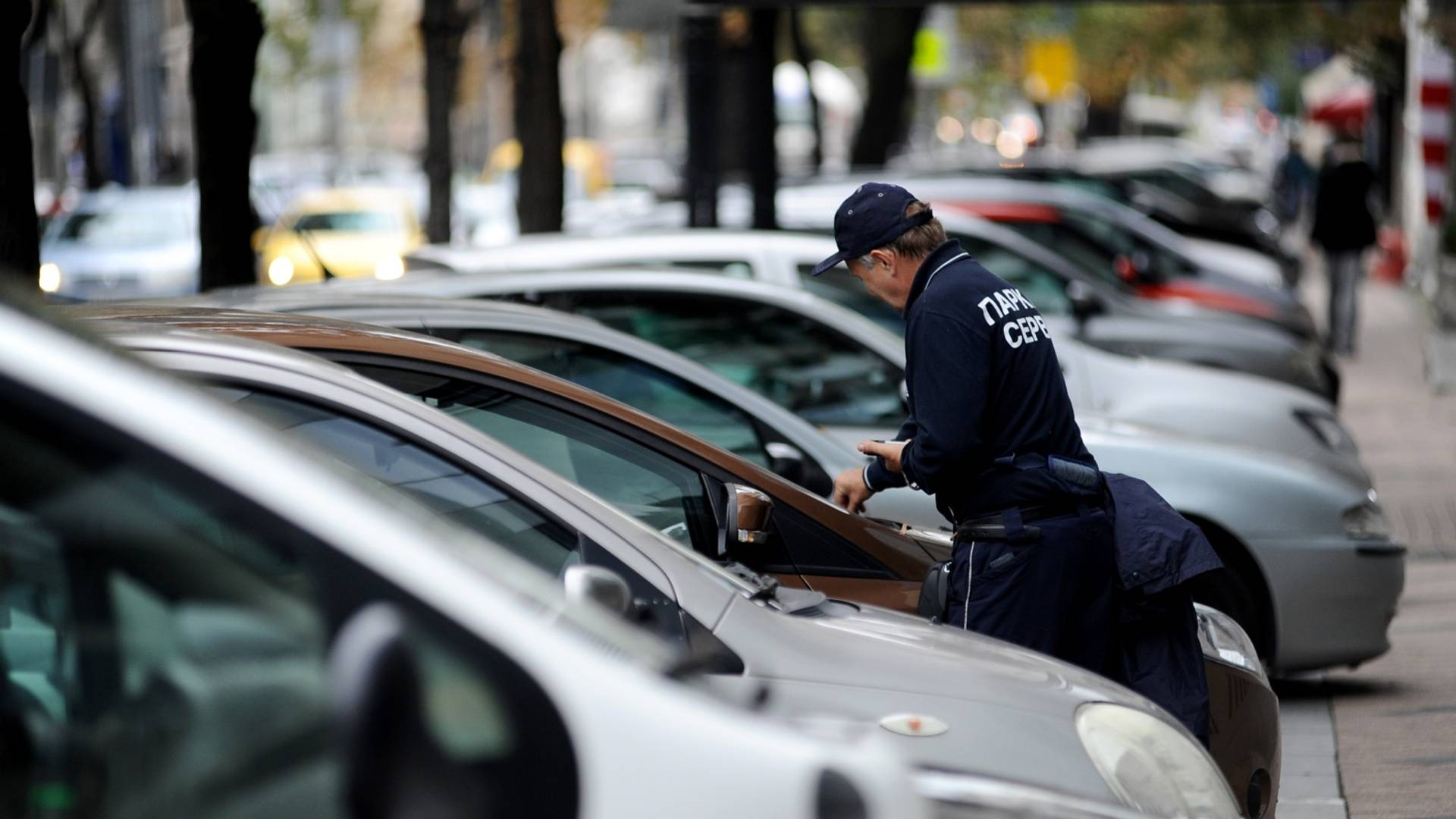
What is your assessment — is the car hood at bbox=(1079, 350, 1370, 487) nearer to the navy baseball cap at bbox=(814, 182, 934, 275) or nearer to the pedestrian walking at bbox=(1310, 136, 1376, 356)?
the navy baseball cap at bbox=(814, 182, 934, 275)

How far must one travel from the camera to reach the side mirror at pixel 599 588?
8.62 ft

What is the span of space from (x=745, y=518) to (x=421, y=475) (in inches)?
39.1

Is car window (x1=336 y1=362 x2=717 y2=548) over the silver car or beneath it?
over

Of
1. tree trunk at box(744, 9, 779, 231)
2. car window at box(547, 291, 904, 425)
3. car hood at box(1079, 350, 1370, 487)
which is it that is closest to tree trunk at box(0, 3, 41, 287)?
car window at box(547, 291, 904, 425)

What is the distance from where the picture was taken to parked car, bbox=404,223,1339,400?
887 centimetres

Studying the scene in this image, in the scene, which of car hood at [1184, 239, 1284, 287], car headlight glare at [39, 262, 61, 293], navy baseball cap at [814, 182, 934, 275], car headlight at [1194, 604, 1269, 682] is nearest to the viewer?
navy baseball cap at [814, 182, 934, 275]

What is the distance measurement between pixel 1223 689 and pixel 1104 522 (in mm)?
461

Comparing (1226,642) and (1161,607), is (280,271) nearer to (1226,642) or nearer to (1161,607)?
(1226,642)

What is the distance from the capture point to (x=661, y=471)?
14.0 feet

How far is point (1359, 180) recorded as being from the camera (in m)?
18.2

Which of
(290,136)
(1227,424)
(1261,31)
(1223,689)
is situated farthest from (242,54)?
(290,136)

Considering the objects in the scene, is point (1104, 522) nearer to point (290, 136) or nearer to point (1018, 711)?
point (1018, 711)

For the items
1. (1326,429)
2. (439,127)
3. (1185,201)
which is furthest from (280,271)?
(1326,429)

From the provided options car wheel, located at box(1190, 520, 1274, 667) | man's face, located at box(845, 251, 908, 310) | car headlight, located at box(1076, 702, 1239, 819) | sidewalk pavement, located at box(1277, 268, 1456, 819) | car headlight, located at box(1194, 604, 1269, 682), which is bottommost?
sidewalk pavement, located at box(1277, 268, 1456, 819)
